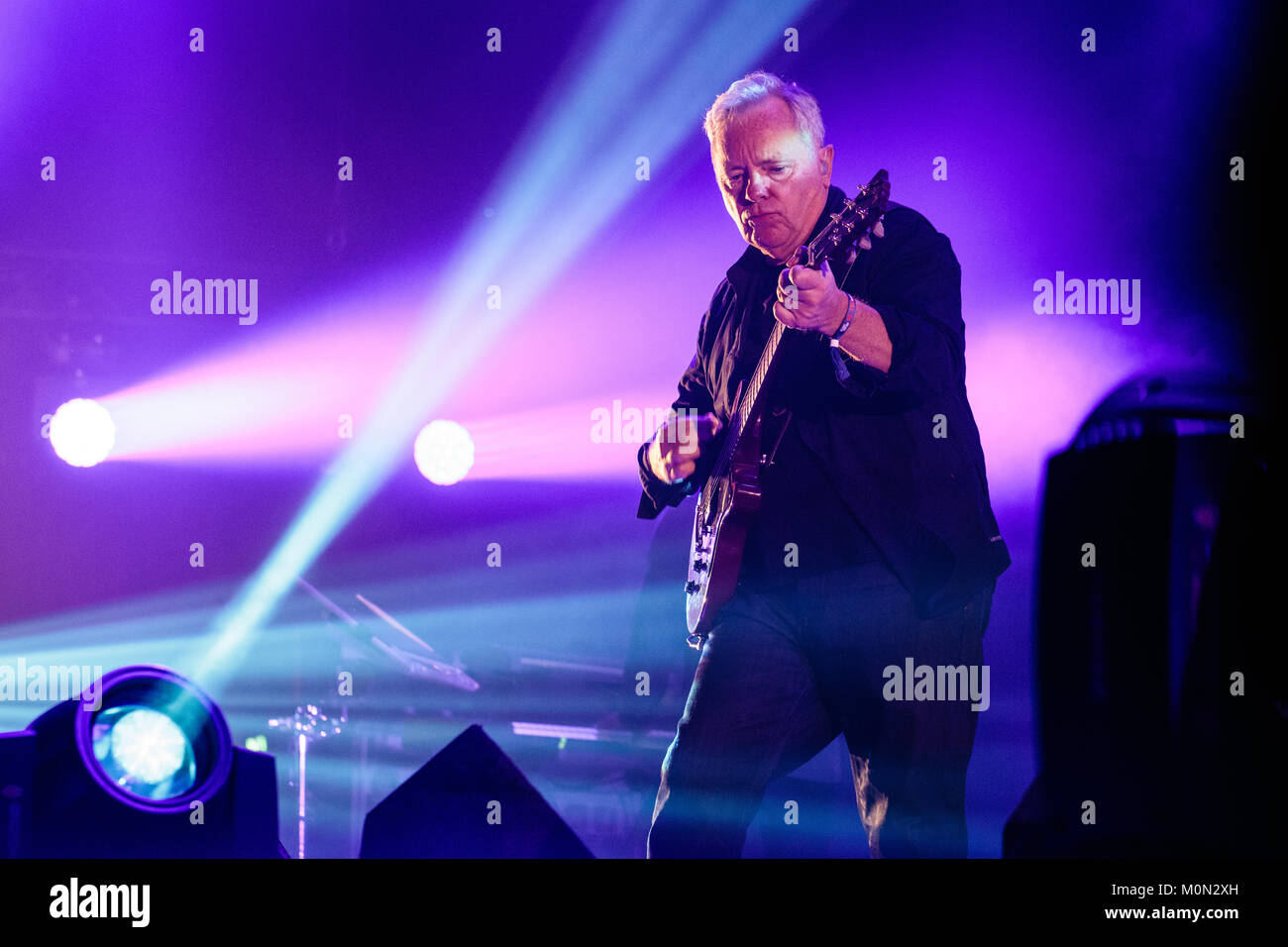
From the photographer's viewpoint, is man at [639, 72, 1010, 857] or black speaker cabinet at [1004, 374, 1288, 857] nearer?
man at [639, 72, 1010, 857]

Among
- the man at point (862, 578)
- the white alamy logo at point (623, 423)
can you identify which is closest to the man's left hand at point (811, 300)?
the man at point (862, 578)

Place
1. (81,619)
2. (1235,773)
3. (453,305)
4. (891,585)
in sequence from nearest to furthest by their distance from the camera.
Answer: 1. (891,585)
2. (1235,773)
3. (453,305)
4. (81,619)

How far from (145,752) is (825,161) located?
6.84 ft

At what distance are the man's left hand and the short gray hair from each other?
59 centimetres

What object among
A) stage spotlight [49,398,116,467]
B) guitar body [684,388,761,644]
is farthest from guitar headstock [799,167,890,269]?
stage spotlight [49,398,116,467]

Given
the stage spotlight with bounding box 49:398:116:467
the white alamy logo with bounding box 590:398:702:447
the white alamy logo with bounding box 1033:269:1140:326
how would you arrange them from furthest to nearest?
the stage spotlight with bounding box 49:398:116:467
the white alamy logo with bounding box 590:398:702:447
the white alamy logo with bounding box 1033:269:1140:326

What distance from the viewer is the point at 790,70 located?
9.91 feet

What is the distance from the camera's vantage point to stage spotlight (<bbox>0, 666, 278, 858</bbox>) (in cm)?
182

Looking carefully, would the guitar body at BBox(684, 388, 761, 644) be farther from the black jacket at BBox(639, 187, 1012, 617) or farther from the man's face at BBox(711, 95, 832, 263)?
the man's face at BBox(711, 95, 832, 263)

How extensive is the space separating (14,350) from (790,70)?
2795 millimetres

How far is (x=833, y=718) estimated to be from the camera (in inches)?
97.4
